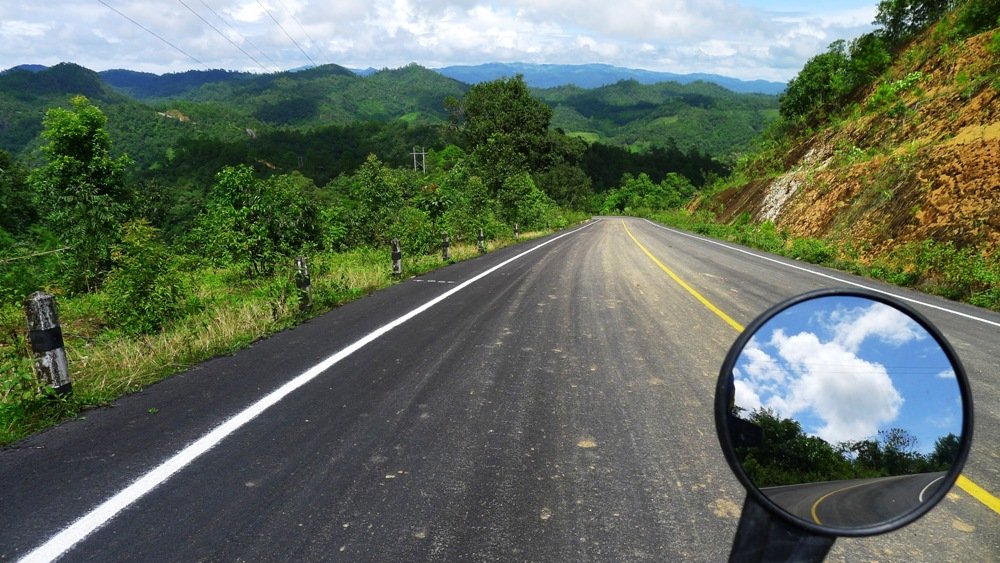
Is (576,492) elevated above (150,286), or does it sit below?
below

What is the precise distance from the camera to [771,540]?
1.34m

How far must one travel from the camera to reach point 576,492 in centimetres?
288

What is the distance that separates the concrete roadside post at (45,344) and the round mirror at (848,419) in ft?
16.3

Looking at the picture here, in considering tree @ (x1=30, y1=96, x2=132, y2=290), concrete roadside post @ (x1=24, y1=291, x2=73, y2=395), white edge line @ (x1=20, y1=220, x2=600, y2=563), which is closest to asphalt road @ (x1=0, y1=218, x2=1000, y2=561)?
white edge line @ (x1=20, y1=220, x2=600, y2=563)

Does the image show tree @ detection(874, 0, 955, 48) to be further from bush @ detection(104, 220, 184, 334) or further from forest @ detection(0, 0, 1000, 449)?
bush @ detection(104, 220, 184, 334)

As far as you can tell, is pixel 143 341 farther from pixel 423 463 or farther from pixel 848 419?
pixel 848 419

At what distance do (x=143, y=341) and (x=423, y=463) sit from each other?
16.4ft

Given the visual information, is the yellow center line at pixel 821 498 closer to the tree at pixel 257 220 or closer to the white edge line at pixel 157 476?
the white edge line at pixel 157 476

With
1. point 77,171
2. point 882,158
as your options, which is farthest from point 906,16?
point 77,171

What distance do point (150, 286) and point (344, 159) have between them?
415 ft

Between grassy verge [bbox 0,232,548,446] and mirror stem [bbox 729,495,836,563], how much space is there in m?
4.52

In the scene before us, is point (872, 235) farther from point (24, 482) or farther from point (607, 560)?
point (24, 482)

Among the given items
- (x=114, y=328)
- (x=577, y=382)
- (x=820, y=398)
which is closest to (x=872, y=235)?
(x=577, y=382)

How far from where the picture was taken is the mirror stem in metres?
1.34
